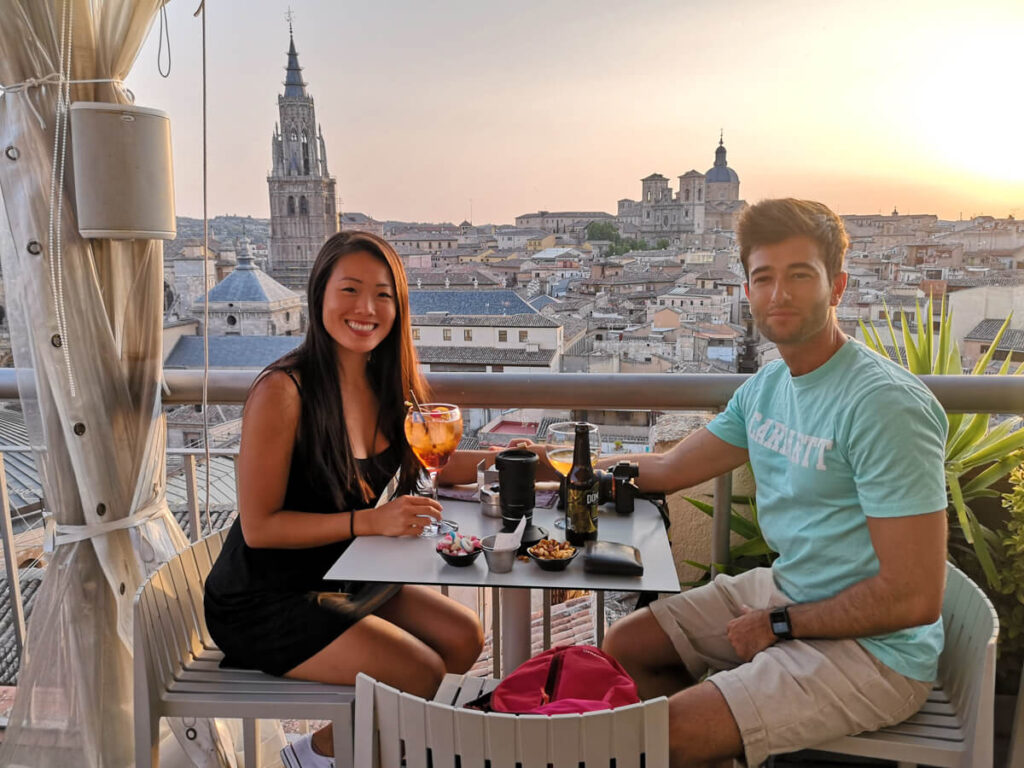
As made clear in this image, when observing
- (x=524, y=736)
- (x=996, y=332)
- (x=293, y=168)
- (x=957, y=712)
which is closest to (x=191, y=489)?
(x=524, y=736)

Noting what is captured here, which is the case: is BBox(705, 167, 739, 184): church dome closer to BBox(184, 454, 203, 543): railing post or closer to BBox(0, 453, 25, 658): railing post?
BBox(184, 454, 203, 543): railing post

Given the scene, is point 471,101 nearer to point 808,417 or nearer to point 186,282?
point 186,282

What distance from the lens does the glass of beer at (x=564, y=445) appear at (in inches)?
60.9

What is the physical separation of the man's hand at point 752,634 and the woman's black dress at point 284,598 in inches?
30.1

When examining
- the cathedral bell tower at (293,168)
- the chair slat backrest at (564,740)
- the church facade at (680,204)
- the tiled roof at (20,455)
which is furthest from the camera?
the cathedral bell tower at (293,168)

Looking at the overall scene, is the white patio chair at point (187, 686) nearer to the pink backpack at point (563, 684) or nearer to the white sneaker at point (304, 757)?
the white sneaker at point (304, 757)

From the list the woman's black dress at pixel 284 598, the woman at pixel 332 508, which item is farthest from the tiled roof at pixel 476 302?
the woman's black dress at pixel 284 598

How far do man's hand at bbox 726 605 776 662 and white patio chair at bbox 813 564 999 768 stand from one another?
0.61 ft

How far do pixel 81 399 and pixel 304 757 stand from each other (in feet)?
3.38

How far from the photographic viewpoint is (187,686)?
1478mm

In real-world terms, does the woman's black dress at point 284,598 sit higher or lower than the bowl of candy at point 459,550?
lower

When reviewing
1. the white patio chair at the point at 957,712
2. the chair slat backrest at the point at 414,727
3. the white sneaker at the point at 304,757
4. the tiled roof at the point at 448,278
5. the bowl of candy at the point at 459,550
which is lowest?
the white sneaker at the point at 304,757

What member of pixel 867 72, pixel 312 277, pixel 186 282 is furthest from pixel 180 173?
pixel 867 72

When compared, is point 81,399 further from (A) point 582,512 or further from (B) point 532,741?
(B) point 532,741
